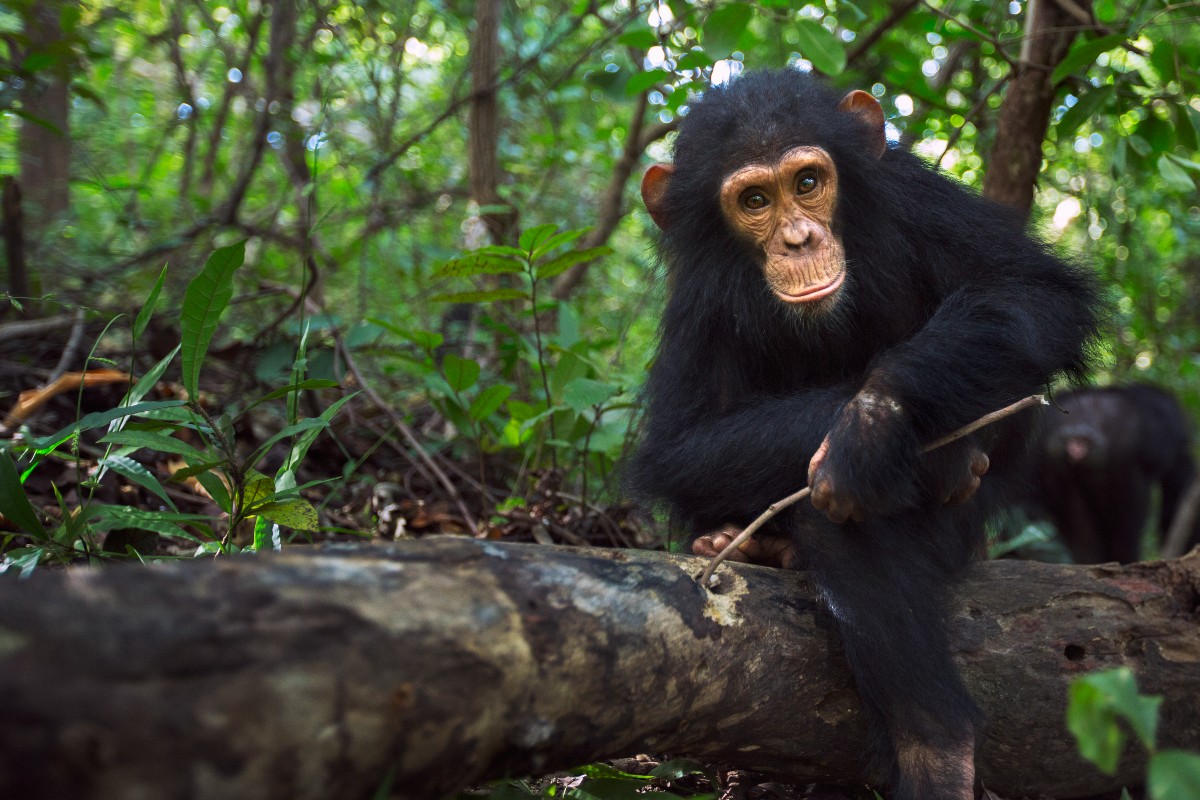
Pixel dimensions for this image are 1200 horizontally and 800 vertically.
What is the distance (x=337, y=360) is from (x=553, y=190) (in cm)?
391

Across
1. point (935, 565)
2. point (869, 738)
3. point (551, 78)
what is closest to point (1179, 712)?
point (935, 565)

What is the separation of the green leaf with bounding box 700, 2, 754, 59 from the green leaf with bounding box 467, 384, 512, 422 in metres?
1.44

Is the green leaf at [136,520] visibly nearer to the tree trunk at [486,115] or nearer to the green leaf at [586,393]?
the green leaf at [586,393]

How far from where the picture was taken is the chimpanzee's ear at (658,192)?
3.14 metres

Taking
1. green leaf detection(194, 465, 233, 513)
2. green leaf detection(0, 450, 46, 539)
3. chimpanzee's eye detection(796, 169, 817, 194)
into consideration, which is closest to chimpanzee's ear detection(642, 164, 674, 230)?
chimpanzee's eye detection(796, 169, 817, 194)

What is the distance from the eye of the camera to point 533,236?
320 centimetres

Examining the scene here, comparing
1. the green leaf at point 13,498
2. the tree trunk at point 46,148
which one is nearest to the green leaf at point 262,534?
the green leaf at point 13,498

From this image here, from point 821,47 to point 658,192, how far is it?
2.75 feet

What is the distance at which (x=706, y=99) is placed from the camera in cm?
312

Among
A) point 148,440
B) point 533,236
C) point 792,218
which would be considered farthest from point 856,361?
point 148,440

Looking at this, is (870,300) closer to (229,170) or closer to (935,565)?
(935,565)

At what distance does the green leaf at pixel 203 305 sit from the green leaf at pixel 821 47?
6.97 ft

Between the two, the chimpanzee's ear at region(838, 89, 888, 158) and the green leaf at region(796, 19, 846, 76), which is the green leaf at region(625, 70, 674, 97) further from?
the chimpanzee's ear at region(838, 89, 888, 158)

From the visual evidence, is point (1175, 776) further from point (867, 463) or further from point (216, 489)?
point (216, 489)
